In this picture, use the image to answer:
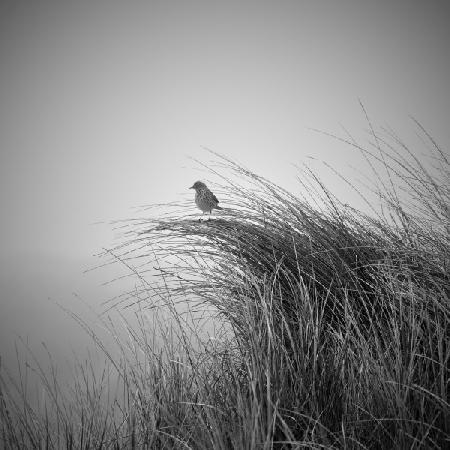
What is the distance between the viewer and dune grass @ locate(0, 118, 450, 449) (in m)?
0.82

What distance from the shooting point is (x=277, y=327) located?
113 cm

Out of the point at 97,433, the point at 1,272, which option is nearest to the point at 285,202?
the point at 97,433

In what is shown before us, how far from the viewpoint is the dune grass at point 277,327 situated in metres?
0.82

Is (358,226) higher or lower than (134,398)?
higher

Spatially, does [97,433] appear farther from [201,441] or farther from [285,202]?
[285,202]

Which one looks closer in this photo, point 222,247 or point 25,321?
point 222,247

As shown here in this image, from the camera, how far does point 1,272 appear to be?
120000mm

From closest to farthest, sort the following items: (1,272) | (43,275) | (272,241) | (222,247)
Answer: (272,241) → (222,247) → (43,275) → (1,272)

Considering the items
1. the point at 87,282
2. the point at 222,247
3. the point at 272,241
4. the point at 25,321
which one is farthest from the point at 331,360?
the point at 87,282

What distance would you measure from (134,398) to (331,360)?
0.63 m

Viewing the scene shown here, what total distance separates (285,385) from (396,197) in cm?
117

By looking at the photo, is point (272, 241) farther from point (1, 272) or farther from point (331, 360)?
point (1, 272)

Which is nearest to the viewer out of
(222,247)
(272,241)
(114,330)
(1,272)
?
(114,330)

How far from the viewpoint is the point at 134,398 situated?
979mm
